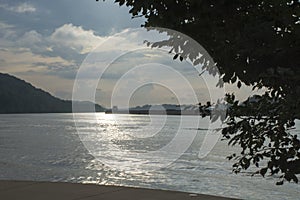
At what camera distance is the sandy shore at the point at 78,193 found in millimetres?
6168

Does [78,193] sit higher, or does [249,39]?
[249,39]

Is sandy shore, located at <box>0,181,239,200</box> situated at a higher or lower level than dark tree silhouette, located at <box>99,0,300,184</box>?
lower

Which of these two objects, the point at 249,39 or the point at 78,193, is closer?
the point at 249,39

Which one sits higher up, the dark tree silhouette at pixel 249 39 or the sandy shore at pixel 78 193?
the dark tree silhouette at pixel 249 39

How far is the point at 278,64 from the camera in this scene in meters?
2.27

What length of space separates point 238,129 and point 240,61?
2.59ft

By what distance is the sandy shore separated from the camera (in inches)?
243

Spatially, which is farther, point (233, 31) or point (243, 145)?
point (243, 145)

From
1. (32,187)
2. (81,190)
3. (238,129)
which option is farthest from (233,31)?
(32,187)

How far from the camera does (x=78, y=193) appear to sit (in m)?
6.46

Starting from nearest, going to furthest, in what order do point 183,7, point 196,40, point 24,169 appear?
point 183,7 → point 196,40 → point 24,169

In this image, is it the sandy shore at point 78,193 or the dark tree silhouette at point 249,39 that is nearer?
the dark tree silhouette at point 249,39

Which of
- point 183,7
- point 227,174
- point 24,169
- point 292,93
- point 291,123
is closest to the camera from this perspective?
point 292,93

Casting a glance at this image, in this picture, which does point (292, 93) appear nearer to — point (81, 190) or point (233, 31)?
point (233, 31)
